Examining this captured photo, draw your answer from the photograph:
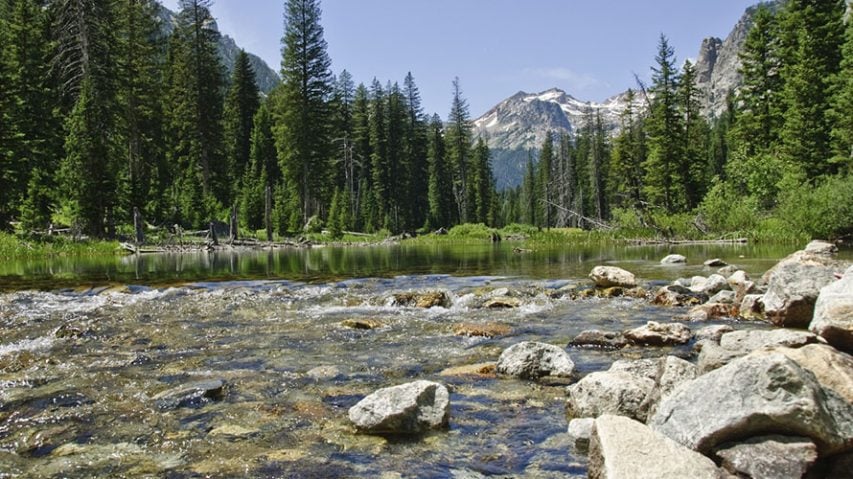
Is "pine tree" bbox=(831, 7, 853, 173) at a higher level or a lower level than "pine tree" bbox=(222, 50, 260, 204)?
lower

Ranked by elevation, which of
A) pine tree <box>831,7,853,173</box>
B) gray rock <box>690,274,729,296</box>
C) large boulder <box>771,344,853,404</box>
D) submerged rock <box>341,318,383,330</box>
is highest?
pine tree <box>831,7,853,173</box>

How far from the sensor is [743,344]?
20.6ft

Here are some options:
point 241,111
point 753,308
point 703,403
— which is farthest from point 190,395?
point 241,111

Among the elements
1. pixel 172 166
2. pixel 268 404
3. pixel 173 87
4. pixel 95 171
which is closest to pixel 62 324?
pixel 268 404

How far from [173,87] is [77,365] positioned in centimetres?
4873

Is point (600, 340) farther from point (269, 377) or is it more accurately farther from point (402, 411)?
point (269, 377)

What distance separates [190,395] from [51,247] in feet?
93.2

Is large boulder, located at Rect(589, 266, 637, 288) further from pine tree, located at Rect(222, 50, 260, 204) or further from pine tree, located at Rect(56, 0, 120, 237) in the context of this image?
pine tree, located at Rect(222, 50, 260, 204)

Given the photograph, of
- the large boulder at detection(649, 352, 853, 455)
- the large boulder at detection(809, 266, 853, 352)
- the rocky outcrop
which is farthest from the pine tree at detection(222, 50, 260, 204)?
the large boulder at detection(649, 352, 853, 455)

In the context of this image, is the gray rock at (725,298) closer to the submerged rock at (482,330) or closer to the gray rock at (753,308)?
the gray rock at (753,308)

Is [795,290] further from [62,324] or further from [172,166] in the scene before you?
[172,166]

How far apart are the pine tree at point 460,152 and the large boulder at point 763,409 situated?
66685mm

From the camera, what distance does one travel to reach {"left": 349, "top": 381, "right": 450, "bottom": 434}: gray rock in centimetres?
497

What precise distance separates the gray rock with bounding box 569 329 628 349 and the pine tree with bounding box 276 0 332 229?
43.0 meters
